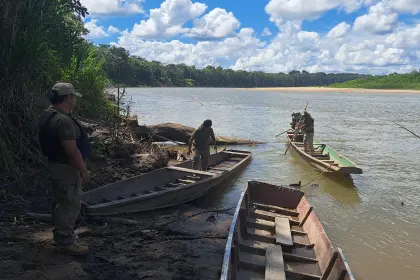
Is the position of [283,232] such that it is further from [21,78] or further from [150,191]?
[21,78]

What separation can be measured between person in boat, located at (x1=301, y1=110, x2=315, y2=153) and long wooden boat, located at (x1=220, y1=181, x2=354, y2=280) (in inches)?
251

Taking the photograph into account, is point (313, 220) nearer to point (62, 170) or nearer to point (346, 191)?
point (62, 170)

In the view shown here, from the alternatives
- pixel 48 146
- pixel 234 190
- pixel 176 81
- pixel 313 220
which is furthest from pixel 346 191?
pixel 176 81

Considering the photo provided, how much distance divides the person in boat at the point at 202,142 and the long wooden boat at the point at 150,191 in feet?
1.31

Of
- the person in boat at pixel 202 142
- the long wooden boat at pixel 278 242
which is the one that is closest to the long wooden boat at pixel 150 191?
the person in boat at pixel 202 142

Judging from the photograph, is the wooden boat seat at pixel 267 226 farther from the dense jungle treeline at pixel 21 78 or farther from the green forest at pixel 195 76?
the green forest at pixel 195 76

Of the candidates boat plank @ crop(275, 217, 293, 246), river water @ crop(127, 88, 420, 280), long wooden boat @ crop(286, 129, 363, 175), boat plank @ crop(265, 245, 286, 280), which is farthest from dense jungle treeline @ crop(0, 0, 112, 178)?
long wooden boat @ crop(286, 129, 363, 175)

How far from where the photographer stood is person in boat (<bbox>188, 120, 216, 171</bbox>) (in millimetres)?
9562

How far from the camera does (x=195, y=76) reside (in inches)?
5571

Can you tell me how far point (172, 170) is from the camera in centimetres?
912

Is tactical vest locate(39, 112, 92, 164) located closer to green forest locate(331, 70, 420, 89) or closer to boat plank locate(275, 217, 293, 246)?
boat plank locate(275, 217, 293, 246)

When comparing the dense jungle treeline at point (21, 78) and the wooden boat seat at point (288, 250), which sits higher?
the dense jungle treeline at point (21, 78)

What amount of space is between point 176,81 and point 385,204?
389 ft

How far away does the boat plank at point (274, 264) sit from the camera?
4.66 m
